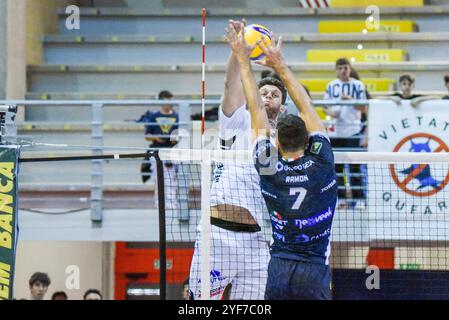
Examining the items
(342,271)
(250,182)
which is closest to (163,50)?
(342,271)

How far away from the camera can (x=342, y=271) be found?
1057 centimetres

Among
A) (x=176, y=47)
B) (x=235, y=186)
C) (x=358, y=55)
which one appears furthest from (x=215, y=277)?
(x=176, y=47)

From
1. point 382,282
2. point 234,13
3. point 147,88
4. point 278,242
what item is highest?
point 234,13

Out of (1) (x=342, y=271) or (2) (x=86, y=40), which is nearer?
(1) (x=342, y=271)

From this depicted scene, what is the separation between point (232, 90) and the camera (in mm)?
6578

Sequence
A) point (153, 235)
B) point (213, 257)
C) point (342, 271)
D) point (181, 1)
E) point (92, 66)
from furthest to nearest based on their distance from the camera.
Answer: point (181, 1) → point (92, 66) → point (153, 235) → point (342, 271) → point (213, 257)

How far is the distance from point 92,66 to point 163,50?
1.24 meters

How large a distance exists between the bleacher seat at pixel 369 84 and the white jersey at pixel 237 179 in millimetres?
7108

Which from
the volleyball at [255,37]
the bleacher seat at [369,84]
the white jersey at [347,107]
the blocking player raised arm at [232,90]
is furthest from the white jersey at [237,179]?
the bleacher seat at [369,84]

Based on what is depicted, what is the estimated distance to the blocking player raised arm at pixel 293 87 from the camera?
5992 mm

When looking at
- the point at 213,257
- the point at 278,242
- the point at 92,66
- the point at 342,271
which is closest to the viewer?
the point at 278,242

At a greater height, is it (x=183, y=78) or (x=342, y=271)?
(x=183, y=78)

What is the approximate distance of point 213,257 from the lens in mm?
6898

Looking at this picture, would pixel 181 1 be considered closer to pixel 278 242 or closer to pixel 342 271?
pixel 342 271
